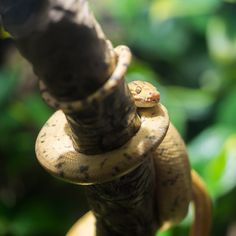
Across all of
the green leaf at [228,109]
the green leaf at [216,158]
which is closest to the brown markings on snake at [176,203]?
the green leaf at [216,158]

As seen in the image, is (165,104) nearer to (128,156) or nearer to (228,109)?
(228,109)

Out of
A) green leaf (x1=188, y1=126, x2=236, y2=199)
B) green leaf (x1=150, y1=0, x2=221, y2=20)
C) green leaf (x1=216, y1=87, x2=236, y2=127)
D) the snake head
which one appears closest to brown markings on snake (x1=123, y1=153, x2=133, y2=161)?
the snake head

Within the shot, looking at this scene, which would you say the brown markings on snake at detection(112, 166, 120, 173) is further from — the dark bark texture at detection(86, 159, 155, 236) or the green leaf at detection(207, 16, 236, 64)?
the green leaf at detection(207, 16, 236, 64)

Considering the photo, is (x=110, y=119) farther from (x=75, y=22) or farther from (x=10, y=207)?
(x=10, y=207)

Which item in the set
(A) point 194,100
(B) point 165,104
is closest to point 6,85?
(B) point 165,104

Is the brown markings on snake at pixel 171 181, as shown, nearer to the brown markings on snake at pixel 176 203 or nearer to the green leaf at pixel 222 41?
the brown markings on snake at pixel 176 203

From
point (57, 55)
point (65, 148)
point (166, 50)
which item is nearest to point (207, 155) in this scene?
point (166, 50)
